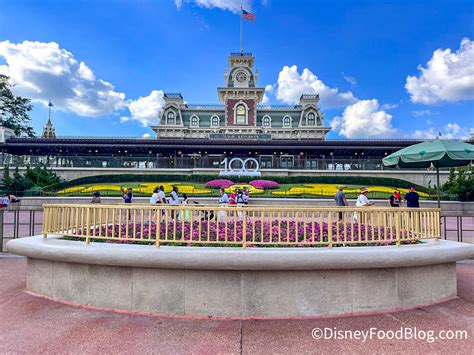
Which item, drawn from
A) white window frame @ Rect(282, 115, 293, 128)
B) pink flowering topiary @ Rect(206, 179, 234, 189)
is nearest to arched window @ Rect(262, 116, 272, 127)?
white window frame @ Rect(282, 115, 293, 128)

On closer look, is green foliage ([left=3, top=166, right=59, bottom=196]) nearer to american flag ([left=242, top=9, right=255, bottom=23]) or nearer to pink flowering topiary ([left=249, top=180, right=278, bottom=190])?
pink flowering topiary ([left=249, top=180, right=278, bottom=190])

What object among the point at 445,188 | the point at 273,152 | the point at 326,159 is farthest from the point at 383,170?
the point at 273,152

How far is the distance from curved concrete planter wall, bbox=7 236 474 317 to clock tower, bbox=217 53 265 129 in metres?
56.6

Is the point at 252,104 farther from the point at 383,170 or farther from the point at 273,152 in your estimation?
the point at 383,170

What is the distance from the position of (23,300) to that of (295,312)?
480 cm

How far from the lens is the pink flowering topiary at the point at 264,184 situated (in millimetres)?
30797

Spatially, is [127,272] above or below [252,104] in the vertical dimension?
below

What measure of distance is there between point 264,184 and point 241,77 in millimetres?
38718

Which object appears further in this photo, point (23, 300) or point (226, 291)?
point (23, 300)

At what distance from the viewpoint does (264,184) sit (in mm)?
31203

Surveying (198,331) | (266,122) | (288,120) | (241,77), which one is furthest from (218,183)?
(241,77)

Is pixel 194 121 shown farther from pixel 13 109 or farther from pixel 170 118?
pixel 13 109

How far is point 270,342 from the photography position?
380 centimetres

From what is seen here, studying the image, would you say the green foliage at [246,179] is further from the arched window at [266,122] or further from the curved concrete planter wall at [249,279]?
the arched window at [266,122]
